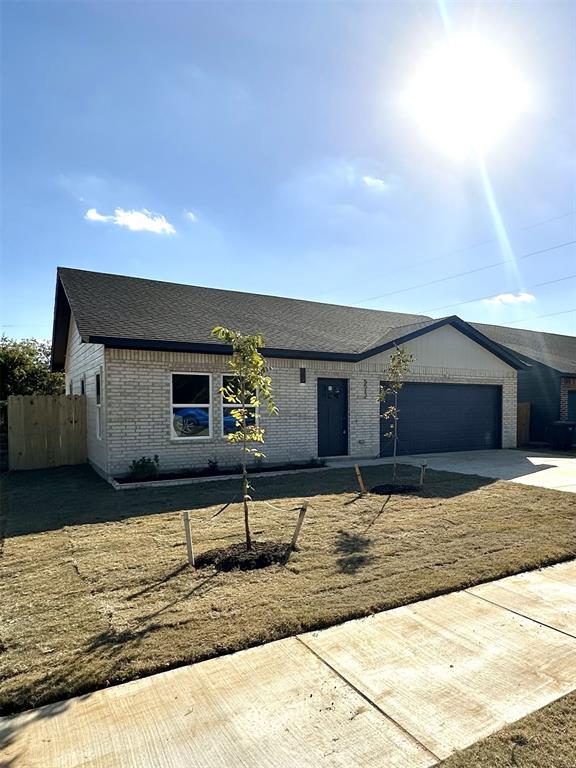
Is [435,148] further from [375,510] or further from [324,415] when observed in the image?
[375,510]

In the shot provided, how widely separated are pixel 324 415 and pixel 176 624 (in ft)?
32.2

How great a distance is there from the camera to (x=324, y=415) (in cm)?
1326

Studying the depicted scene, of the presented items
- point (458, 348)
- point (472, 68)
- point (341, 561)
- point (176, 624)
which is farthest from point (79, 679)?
point (458, 348)

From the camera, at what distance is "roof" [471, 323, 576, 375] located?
20462 mm

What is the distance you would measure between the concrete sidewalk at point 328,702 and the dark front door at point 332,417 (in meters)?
9.42

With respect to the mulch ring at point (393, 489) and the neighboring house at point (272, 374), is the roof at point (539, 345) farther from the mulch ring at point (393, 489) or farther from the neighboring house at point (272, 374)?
the mulch ring at point (393, 489)

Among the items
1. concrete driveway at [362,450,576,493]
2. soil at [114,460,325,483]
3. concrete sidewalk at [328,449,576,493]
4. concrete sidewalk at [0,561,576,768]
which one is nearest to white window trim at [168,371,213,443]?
soil at [114,460,325,483]

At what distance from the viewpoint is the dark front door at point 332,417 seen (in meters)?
13.2

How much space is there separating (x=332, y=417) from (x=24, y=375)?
48.2 ft

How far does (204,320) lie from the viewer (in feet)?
41.2

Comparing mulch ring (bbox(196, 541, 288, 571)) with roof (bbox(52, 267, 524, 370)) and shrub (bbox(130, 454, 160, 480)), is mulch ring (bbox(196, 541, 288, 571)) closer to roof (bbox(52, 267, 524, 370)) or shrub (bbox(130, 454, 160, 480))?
shrub (bbox(130, 454, 160, 480))

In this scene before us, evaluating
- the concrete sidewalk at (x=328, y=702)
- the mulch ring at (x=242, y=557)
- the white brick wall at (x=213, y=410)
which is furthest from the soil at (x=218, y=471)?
the concrete sidewalk at (x=328, y=702)

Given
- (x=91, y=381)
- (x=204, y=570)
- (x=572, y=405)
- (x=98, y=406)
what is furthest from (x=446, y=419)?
(x=204, y=570)

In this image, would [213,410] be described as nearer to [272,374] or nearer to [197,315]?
[272,374]
